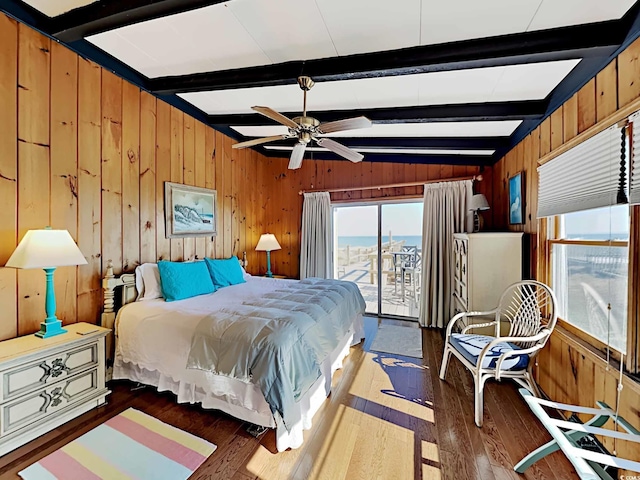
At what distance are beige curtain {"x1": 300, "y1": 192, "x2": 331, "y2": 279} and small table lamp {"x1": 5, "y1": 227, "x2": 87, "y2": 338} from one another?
11.1ft

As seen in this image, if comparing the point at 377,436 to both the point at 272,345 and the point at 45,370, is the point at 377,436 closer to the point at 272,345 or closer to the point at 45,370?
the point at 272,345

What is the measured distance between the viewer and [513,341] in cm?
208

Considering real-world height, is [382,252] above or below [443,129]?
below

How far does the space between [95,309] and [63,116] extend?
1803 mm

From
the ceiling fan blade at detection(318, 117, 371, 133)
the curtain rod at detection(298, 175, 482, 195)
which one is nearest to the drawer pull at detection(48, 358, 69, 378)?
the ceiling fan blade at detection(318, 117, 371, 133)

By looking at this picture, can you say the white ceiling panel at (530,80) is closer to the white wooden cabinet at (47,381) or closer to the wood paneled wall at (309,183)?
the wood paneled wall at (309,183)

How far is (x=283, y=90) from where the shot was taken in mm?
2820

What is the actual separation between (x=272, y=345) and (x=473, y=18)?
239 cm

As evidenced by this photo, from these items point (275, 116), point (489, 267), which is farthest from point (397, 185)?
point (275, 116)

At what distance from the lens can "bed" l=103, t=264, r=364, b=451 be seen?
6.46 feet

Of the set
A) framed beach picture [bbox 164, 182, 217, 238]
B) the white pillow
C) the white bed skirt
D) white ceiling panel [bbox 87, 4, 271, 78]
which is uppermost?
white ceiling panel [bbox 87, 4, 271, 78]

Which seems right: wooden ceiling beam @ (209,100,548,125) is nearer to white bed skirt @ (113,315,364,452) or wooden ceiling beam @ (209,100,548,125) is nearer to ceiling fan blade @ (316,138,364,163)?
ceiling fan blade @ (316,138,364,163)

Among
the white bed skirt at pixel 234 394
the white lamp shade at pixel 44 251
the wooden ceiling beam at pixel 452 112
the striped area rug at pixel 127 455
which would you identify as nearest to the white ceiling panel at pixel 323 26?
the wooden ceiling beam at pixel 452 112

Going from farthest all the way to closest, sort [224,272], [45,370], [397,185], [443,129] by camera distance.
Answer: [397,185] → [224,272] → [443,129] → [45,370]
